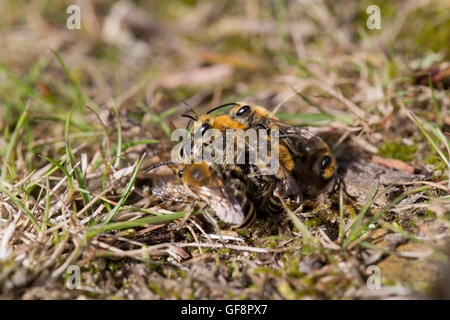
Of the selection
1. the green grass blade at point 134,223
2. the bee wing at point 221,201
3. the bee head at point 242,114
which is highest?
the bee head at point 242,114

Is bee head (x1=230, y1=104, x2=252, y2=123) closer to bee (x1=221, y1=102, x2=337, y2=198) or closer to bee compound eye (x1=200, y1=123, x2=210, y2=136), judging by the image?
bee (x1=221, y1=102, x2=337, y2=198)

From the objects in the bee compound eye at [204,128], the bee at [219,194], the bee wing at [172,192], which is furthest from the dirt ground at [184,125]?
the bee compound eye at [204,128]

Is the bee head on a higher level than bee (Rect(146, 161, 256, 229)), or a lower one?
higher

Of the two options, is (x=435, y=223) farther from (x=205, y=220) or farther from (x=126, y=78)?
(x=126, y=78)

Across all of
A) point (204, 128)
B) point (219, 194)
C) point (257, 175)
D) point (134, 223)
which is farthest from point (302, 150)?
point (134, 223)

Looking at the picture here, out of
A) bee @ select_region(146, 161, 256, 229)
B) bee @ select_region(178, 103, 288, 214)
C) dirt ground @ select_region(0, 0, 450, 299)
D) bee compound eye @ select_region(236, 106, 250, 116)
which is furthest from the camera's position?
bee compound eye @ select_region(236, 106, 250, 116)

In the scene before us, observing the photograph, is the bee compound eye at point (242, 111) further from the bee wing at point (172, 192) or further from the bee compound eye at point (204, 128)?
the bee wing at point (172, 192)

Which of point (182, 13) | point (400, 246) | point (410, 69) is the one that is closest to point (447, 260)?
point (400, 246)

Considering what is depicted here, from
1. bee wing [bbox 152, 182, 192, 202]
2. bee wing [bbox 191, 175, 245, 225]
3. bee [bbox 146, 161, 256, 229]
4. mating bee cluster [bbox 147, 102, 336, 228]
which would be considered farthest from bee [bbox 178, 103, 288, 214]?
bee wing [bbox 152, 182, 192, 202]

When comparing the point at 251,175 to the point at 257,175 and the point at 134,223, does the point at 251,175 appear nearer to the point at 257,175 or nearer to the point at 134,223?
the point at 257,175
